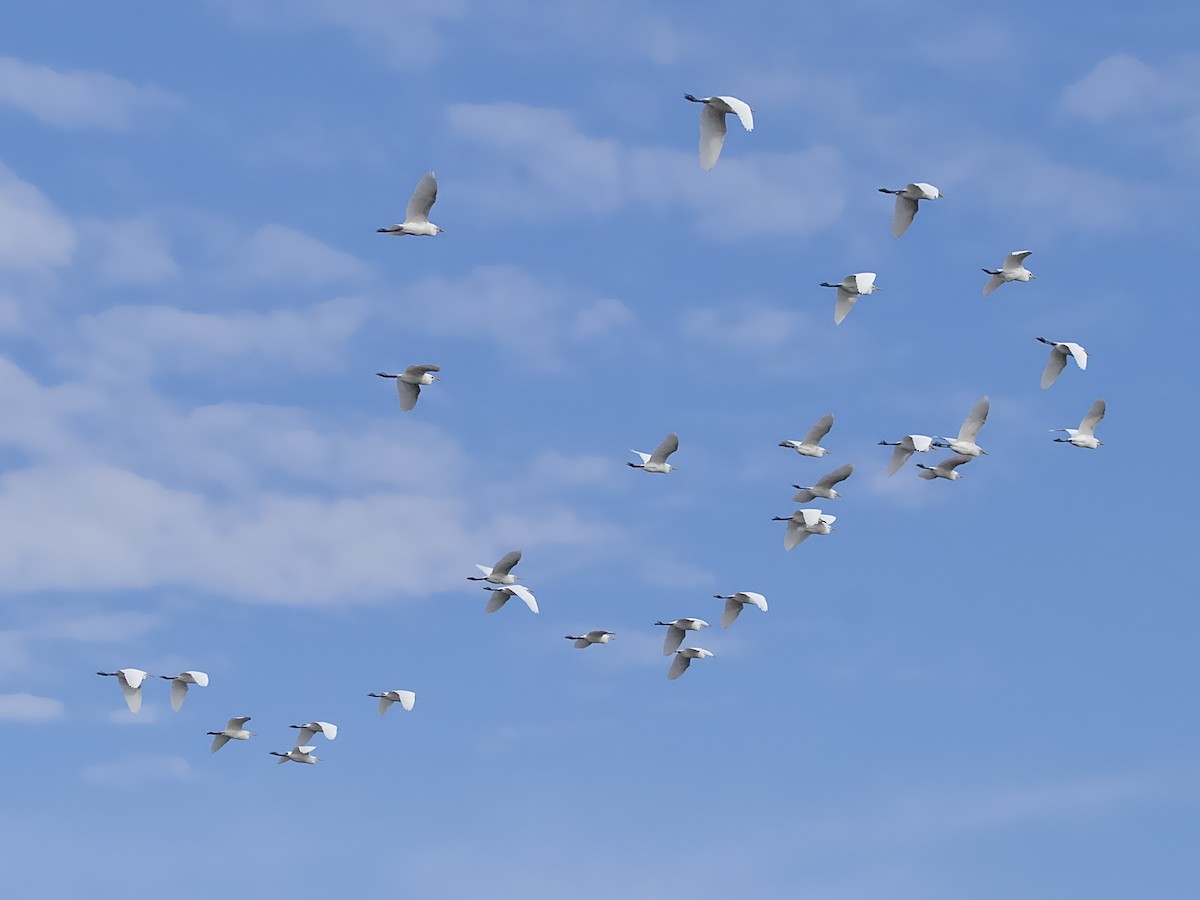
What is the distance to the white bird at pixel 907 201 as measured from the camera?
102438mm

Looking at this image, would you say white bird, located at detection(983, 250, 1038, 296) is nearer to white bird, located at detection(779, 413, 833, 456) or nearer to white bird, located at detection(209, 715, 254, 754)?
white bird, located at detection(779, 413, 833, 456)

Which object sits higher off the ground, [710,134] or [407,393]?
[710,134]

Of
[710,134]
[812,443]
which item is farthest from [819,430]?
[710,134]

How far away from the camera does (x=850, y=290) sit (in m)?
106

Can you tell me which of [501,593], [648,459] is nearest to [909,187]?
[648,459]

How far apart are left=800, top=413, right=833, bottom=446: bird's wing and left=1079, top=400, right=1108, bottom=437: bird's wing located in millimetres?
15649

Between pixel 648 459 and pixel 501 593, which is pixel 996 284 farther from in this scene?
pixel 501 593

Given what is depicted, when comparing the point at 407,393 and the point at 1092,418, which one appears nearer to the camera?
the point at 407,393

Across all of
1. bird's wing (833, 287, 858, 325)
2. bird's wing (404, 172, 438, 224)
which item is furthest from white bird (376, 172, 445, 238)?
bird's wing (833, 287, 858, 325)

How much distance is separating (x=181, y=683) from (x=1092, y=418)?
162ft

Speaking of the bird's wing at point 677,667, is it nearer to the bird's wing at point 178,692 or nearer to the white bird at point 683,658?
the white bird at point 683,658

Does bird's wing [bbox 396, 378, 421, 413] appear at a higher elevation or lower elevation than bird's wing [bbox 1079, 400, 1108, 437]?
lower

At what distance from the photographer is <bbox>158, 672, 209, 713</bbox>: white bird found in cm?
10875

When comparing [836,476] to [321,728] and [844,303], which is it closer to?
[844,303]
